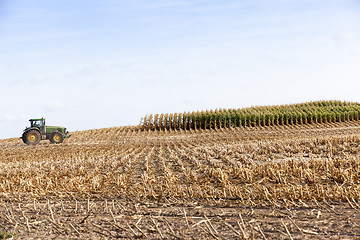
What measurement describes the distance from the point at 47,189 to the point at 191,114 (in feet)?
90.4

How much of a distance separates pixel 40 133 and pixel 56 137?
1079mm

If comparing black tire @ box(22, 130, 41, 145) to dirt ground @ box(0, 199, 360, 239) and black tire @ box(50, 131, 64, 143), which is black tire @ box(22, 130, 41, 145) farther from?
dirt ground @ box(0, 199, 360, 239)

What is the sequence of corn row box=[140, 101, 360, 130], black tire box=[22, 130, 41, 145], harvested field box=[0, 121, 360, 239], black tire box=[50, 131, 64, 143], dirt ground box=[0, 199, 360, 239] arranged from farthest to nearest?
corn row box=[140, 101, 360, 130]
black tire box=[50, 131, 64, 143]
black tire box=[22, 130, 41, 145]
harvested field box=[0, 121, 360, 239]
dirt ground box=[0, 199, 360, 239]

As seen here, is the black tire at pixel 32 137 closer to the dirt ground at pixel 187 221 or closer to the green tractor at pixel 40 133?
the green tractor at pixel 40 133

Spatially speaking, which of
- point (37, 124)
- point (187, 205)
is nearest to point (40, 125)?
point (37, 124)

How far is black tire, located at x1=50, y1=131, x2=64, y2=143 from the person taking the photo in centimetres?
2412

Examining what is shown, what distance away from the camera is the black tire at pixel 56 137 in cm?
2412

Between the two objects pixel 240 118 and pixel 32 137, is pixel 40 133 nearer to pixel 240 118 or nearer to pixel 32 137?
pixel 32 137

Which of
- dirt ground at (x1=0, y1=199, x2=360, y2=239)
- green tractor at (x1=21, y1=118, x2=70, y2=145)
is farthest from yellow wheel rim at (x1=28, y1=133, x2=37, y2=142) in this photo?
dirt ground at (x1=0, y1=199, x2=360, y2=239)

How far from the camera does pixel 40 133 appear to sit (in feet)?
78.7

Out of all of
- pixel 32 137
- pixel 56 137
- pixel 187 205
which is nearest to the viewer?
pixel 187 205

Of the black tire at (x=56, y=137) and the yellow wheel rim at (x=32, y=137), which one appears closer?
the yellow wheel rim at (x=32, y=137)

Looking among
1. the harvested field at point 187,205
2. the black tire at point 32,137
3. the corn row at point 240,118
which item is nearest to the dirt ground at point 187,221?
the harvested field at point 187,205

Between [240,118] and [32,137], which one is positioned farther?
[240,118]
